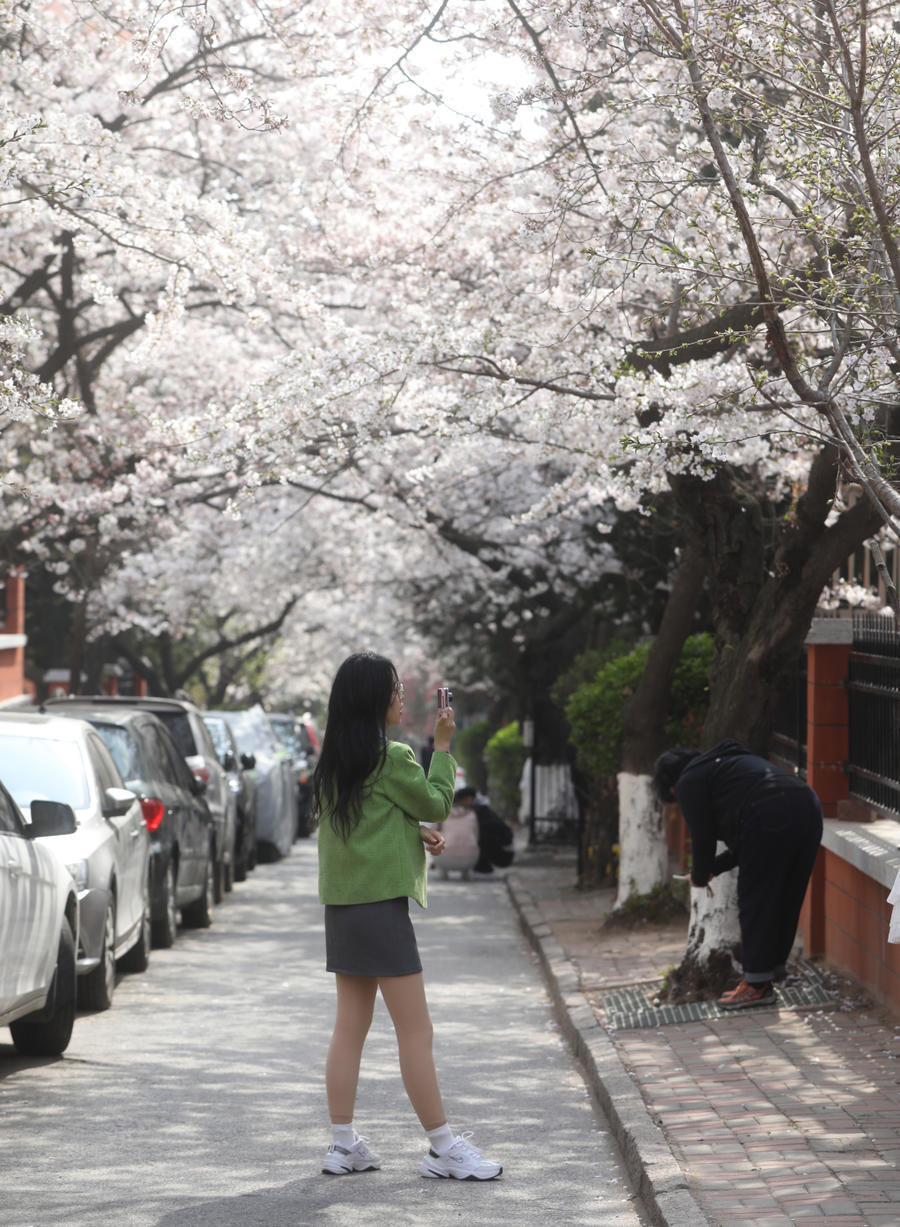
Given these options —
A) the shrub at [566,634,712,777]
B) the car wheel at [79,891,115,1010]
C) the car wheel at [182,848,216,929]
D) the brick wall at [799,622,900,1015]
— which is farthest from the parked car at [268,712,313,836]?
the car wheel at [79,891,115,1010]

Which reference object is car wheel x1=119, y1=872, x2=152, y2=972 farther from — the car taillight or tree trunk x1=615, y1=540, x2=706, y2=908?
tree trunk x1=615, y1=540, x2=706, y2=908

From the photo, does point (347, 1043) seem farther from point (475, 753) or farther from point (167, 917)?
point (475, 753)

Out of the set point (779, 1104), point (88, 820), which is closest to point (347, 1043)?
point (779, 1104)

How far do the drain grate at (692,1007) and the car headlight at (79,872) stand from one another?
2.91m

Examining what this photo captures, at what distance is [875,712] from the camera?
995 centimetres

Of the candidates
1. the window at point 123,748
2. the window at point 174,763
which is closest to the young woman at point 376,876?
the window at point 123,748

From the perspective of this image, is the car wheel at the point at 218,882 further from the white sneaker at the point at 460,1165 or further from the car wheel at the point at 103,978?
the white sneaker at the point at 460,1165

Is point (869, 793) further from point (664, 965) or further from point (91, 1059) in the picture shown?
point (91, 1059)

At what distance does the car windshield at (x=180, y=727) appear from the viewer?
15.7 m

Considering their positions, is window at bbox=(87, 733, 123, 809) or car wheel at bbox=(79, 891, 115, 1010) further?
window at bbox=(87, 733, 123, 809)

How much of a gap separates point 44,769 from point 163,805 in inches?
99.3

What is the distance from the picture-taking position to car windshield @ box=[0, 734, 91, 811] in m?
9.69

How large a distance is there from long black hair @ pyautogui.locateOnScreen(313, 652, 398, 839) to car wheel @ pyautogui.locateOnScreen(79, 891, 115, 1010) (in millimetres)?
3862

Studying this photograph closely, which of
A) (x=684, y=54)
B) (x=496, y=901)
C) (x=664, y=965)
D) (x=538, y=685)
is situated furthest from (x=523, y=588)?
(x=684, y=54)
